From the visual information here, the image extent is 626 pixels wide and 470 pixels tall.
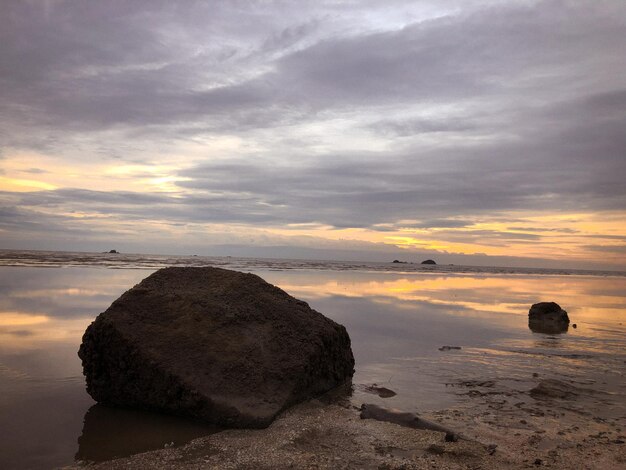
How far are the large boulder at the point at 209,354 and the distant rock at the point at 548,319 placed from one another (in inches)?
343

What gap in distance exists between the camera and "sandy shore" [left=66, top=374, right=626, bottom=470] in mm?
4484

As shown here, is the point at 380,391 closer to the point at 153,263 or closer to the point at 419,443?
the point at 419,443

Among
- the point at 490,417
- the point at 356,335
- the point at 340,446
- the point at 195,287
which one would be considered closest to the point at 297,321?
the point at 195,287

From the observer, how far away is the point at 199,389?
566 centimetres

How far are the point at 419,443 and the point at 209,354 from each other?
9.42ft

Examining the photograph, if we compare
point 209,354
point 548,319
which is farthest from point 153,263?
point 209,354

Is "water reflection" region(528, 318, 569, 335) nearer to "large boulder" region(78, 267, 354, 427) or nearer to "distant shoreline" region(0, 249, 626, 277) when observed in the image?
"large boulder" region(78, 267, 354, 427)

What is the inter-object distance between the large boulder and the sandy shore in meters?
0.40

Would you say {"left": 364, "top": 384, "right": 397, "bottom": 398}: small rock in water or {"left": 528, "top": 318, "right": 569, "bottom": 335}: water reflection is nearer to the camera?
{"left": 364, "top": 384, "right": 397, "bottom": 398}: small rock in water

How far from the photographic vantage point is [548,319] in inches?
571

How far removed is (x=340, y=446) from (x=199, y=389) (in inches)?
74.2

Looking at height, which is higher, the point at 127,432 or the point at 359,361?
the point at 359,361

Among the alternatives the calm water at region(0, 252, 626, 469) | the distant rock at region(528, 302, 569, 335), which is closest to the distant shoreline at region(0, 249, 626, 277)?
the calm water at region(0, 252, 626, 469)

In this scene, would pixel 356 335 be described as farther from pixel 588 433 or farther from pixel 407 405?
pixel 588 433
